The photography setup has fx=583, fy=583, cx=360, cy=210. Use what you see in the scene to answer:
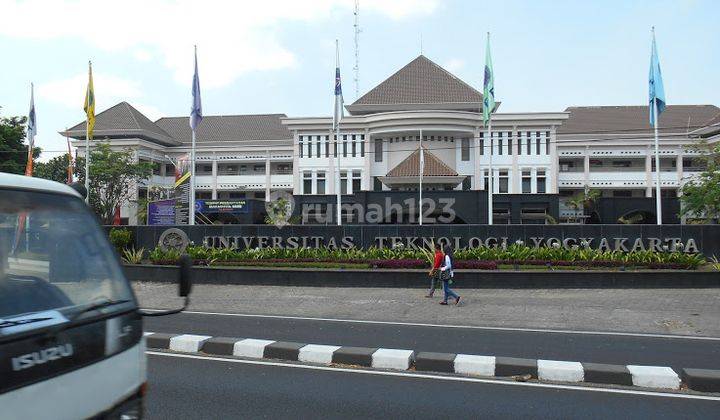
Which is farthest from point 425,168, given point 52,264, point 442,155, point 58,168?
point 52,264

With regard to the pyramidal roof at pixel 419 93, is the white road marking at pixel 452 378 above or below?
below

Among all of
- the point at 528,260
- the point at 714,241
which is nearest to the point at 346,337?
the point at 528,260

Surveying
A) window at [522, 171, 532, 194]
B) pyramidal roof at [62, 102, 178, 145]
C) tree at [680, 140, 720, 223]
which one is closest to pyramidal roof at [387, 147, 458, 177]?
window at [522, 171, 532, 194]

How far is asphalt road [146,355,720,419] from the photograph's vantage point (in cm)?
591

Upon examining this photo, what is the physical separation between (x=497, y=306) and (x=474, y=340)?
4655 mm

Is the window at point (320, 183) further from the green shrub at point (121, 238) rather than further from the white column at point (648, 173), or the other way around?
the green shrub at point (121, 238)

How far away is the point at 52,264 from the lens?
11.2 feet

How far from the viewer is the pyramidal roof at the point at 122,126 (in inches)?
2537

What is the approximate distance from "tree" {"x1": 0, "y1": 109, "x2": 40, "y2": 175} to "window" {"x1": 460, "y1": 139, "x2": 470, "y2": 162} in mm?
35328

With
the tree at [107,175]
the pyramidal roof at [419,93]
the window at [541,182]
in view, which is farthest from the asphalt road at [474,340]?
the pyramidal roof at [419,93]

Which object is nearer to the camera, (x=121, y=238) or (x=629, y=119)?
(x=121, y=238)

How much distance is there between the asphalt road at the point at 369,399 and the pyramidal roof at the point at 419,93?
51.6 metres

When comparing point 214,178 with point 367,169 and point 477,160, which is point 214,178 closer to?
point 367,169

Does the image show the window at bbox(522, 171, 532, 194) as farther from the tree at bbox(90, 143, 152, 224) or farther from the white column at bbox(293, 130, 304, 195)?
the tree at bbox(90, 143, 152, 224)
